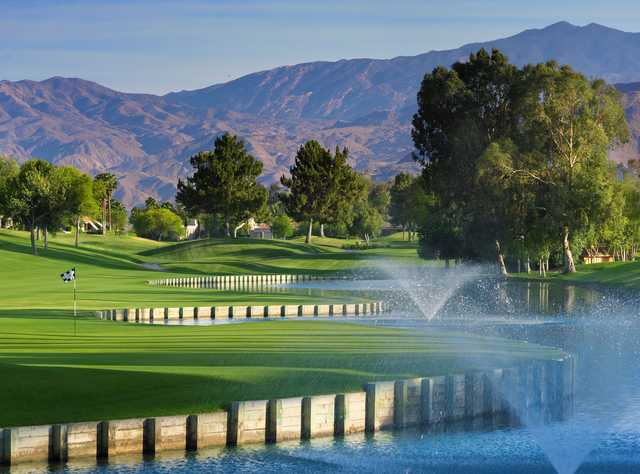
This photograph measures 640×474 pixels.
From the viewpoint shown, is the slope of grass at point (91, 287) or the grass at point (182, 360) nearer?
the grass at point (182, 360)

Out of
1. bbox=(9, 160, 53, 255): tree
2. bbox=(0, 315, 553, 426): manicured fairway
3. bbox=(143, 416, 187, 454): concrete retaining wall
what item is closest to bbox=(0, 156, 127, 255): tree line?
bbox=(9, 160, 53, 255): tree

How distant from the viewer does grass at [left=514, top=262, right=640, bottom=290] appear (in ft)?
287

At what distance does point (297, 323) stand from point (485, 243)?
60.3m

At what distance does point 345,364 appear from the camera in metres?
32.2

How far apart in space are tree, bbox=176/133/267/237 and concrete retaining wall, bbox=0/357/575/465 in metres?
134

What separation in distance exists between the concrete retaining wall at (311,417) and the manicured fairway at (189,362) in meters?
0.69

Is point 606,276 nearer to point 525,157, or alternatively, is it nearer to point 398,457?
point 525,157

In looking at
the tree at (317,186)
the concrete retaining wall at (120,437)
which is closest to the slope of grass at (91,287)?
the concrete retaining wall at (120,437)

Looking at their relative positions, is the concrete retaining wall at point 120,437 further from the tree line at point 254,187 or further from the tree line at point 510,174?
the tree line at point 254,187

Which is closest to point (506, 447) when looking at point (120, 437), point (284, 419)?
point (284, 419)

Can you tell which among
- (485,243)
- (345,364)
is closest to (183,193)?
(485,243)

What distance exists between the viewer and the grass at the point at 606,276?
87.4 meters

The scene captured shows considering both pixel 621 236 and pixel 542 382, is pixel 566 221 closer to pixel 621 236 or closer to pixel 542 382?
pixel 621 236

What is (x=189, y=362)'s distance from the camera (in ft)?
102
